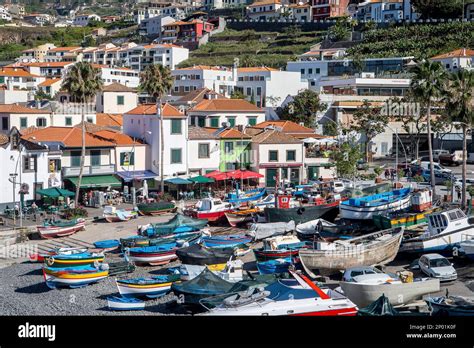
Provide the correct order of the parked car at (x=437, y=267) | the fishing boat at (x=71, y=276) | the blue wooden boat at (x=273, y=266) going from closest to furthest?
the parked car at (x=437, y=267)
the fishing boat at (x=71, y=276)
the blue wooden boat at (x=273, y=266)

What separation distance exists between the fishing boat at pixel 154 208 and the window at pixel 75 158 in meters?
6.45

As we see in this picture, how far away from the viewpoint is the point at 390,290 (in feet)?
76.9

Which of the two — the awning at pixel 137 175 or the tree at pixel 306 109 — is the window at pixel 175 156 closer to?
the awning at pixel 137 175

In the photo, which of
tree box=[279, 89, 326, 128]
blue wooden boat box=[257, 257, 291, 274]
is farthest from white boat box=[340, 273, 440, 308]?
tree box=[279, 89, 326, 128]

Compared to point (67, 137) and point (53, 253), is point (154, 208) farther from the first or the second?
point (53, 253)

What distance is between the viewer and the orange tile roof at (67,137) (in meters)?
48.7

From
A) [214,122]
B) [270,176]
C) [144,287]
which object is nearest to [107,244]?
[144,287]

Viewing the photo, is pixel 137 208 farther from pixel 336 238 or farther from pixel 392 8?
pixel 392 8

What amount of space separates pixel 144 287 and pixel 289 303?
316 inches

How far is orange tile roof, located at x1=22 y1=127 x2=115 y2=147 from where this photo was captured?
48719 mm

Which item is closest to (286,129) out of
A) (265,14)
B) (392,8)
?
(392,8)

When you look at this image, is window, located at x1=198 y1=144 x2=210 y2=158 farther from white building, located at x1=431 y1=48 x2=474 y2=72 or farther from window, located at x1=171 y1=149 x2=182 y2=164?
white building, located at x1=431 y1=48 x2=474 y2=72

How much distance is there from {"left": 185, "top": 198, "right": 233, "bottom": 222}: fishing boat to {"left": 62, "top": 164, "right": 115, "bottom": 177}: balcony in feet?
30.9

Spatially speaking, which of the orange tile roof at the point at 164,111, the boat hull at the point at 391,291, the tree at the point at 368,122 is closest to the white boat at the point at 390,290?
the boat hull at the point at 391,291
